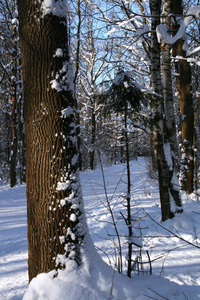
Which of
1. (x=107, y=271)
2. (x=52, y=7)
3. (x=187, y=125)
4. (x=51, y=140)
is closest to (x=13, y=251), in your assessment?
(x=107, y=271)

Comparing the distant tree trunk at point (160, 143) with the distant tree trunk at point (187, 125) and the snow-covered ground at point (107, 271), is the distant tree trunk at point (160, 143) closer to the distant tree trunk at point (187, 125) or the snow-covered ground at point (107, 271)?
the snow-covered ground at point (107, 271)

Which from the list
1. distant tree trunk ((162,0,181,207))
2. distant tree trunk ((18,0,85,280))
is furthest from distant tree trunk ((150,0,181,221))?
distant tree trunk ((18,0,85,280))

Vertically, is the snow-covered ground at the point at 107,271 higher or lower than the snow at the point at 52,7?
lower

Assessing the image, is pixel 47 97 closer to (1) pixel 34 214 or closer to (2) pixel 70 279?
(1) pixel 34 214

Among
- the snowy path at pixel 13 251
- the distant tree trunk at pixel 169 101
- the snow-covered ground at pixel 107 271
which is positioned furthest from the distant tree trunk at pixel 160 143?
the snowy path at pixel 13 251

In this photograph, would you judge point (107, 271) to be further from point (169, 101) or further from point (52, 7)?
point (169, 101)

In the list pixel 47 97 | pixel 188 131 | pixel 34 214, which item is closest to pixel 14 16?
pixel 188 131

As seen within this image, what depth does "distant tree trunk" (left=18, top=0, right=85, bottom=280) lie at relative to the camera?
1.70m

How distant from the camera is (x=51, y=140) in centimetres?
174

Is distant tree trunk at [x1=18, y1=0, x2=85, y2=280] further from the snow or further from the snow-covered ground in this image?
the snow-covered ground

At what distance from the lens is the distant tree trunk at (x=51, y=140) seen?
1702 millimetres

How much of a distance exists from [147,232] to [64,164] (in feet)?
10.0

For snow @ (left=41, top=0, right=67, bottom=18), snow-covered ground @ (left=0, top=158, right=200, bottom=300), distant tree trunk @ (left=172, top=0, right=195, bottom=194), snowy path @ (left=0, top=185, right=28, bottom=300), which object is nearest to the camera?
snow-covered ground @ (left=0, top=158, right=200, bottom=300)

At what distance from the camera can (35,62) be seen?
69.4 inches
